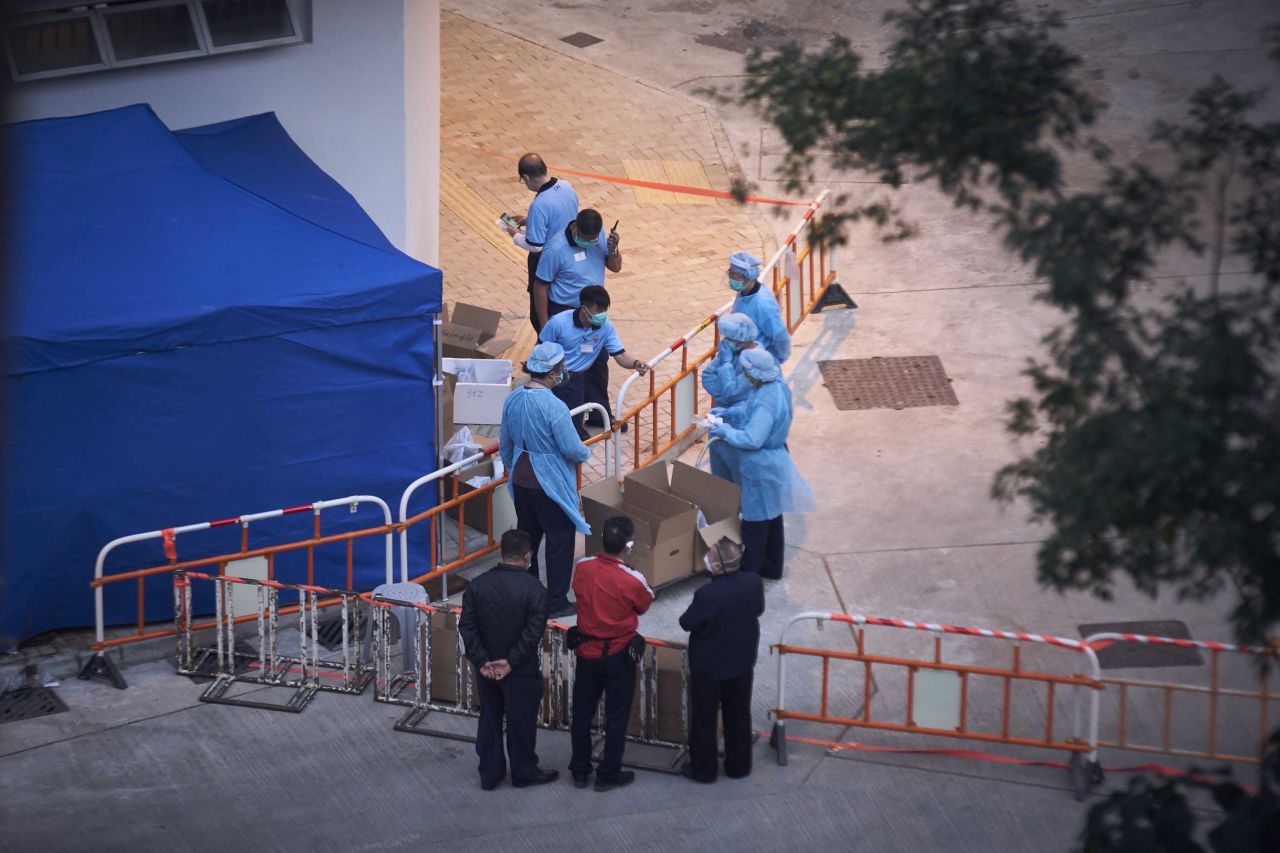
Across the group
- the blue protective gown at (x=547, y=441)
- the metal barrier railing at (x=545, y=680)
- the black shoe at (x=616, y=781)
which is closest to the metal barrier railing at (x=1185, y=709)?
the metal barrier railing at (x=545, y=680)

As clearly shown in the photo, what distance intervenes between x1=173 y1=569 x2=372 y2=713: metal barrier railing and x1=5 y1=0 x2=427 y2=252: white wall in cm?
339

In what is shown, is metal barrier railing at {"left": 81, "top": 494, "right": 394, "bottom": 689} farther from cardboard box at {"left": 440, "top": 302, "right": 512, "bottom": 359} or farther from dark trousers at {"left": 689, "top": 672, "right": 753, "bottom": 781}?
cardboard box at {"left": 440, "top": 302, "right": 512, "bottom": 359}

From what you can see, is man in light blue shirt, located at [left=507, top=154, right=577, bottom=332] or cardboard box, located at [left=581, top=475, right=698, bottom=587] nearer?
cardboard box, located at [left=581, top=475, right=698, bottom=587]

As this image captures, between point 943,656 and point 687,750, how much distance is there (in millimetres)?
1995

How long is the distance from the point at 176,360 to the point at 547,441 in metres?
2.30

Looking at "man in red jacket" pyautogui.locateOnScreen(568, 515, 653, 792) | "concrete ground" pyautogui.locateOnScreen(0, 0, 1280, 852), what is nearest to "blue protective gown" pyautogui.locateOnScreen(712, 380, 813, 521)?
"concrete ground" pyautogui.locateOnScreen(0, 0, 1280, 852)

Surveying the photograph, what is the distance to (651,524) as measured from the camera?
433 inches

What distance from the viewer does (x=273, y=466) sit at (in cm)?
1102

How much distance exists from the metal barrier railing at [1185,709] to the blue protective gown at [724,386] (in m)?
2.61

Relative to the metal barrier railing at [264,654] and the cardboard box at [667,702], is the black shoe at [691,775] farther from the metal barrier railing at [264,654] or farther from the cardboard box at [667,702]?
the metal barrier railing at [264,654]

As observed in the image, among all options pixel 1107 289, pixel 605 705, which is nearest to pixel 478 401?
pixel 605 705

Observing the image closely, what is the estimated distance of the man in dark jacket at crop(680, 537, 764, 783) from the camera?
8.99m

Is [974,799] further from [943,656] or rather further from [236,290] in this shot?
[236,290]

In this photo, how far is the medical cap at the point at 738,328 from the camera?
11312 millimetres
